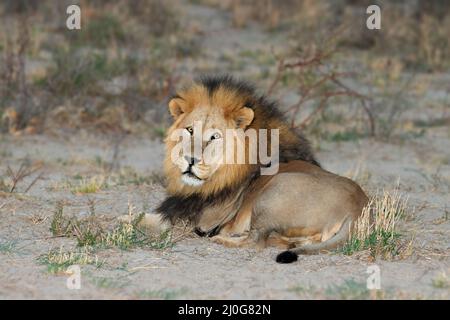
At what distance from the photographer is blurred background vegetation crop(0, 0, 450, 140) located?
11.7m

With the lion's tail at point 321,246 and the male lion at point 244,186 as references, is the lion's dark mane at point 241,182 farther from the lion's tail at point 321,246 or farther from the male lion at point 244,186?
the lion's tail at point 321,246

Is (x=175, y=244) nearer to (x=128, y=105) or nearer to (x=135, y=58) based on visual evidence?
(x=128, y=105)

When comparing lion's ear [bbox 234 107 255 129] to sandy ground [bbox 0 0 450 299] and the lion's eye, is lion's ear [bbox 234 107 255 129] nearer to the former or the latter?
the lion's eye

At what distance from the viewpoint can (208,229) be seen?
6.86 metres

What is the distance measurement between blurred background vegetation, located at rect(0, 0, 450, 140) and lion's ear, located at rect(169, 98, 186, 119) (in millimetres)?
3236

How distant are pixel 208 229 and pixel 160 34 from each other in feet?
30.7

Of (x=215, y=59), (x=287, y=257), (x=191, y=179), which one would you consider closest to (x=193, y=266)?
(x=287, y=257)

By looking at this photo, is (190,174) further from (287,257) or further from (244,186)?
(287,257)

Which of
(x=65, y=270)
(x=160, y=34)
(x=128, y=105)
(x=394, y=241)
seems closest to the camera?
(x=65, y=270)

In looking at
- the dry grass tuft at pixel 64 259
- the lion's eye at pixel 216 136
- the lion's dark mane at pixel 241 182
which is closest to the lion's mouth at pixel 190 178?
the lion's dark mane at pixel 241 182

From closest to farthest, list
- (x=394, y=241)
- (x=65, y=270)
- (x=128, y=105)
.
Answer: (x=65, y=270), (x=394, y=241), (x=128, y=105)

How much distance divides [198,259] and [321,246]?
789 millimetres

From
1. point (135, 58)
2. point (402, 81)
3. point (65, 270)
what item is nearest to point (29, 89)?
point (135, 58)

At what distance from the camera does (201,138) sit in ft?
21.4
